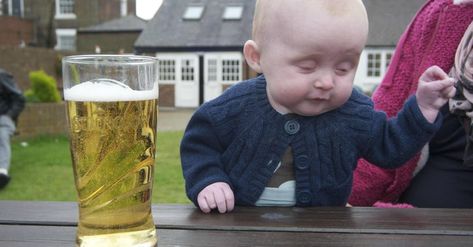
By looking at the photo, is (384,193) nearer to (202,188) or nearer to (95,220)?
(202,188)

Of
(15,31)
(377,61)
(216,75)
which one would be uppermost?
(15,31)

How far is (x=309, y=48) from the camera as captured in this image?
3.85 ft

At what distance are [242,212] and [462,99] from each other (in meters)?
0.79

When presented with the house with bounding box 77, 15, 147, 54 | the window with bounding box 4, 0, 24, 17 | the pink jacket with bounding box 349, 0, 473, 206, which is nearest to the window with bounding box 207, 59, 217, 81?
the house with bounding box 77, 15, 147, 54

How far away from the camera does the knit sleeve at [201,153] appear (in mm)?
1334

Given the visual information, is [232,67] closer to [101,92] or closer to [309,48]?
[309,48]

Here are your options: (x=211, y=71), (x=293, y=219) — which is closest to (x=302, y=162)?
(x=293, y=219)

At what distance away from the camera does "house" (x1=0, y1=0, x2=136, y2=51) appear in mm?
23609

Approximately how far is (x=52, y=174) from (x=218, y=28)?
15.3 meters

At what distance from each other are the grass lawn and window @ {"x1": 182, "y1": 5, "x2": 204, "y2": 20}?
13.2m

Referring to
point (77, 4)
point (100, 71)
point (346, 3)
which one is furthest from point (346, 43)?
point (77, 4)

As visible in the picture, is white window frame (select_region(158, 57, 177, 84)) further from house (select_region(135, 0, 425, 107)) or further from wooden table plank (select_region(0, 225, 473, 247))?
wooden table plank (select_region(0, 225, 473, 247))

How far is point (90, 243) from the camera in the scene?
0.95 meters

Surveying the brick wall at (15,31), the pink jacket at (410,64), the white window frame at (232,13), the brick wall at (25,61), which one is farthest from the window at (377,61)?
the pink jacket at (410,64)
